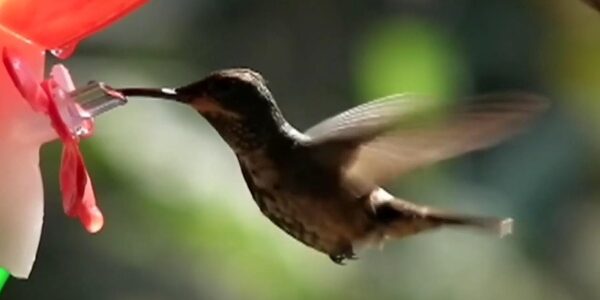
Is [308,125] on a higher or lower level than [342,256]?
lower

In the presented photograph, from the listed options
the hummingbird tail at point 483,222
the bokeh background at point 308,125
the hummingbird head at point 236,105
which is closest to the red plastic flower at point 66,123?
the hummingbird head at point 236,105

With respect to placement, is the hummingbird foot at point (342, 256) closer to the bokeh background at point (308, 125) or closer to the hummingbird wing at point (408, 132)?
the hummingbird wing at point (408, 132)

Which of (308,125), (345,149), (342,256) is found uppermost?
(345,149)

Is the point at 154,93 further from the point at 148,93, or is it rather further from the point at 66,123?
the point at 66,123

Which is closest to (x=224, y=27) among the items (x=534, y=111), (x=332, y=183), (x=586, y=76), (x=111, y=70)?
(x=111, y=70)

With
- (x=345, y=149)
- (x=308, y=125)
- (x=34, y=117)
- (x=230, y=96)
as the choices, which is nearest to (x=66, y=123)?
(x=34, y=117)

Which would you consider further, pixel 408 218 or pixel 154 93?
pixel 408 218

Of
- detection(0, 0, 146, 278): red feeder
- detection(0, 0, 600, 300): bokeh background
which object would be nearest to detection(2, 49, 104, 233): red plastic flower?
detection(0, 0, 146, 278): red feeder

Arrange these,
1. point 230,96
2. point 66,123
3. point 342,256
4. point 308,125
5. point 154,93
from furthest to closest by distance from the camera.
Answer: point 308,125
point 342,256
point 230,96
point 154,93
point 66,123

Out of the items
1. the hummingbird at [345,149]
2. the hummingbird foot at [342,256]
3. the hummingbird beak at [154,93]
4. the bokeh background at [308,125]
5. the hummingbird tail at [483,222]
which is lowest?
the bokeh background at [308,125]
